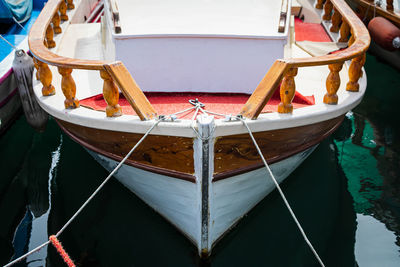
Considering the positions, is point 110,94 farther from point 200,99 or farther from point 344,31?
point 344,31

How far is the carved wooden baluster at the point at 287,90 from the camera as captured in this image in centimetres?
299

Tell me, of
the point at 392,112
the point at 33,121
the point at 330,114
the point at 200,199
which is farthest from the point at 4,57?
the point at 392,112

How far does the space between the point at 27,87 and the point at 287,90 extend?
3838mm

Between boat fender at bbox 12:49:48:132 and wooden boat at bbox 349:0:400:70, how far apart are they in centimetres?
585

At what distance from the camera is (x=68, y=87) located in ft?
10.6

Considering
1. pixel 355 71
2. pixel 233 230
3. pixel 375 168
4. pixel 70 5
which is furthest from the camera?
pixel 70 5

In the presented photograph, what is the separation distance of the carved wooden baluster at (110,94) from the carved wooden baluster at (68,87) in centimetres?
40

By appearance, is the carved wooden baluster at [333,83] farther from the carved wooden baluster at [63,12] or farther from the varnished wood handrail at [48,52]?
the carved wooden baluster at [63,12]

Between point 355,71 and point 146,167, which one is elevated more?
point 355,71

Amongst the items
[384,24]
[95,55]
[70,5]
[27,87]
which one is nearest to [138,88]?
[95,55]

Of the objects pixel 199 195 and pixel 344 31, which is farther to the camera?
pixel 344 31

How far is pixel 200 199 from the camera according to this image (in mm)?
3141

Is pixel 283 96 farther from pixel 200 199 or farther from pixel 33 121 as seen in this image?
pixel 33 121

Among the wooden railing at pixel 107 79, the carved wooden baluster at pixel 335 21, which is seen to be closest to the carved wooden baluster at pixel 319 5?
the carved wooden baluster at pixel 335 21
